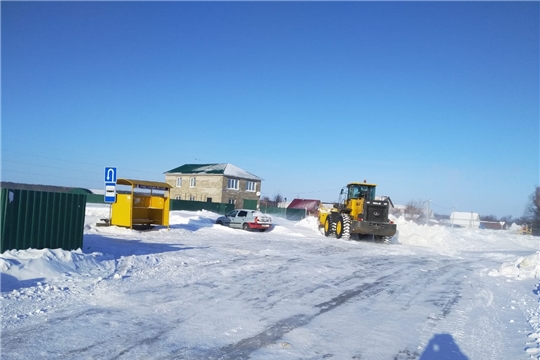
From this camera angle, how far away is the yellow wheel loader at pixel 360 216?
25.3 metres

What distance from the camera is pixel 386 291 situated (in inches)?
440

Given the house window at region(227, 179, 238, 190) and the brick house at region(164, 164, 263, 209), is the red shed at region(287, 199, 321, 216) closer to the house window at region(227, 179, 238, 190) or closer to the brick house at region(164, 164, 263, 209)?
the brick house at region(164, 164, 263, 209)

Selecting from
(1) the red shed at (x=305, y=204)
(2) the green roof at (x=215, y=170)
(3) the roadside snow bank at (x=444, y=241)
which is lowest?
(3) the roadside snow bank at (x=444, y=241)

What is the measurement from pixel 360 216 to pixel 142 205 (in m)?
12.1

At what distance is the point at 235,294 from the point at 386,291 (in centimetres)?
394

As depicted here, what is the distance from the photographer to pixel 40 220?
39.0 ft

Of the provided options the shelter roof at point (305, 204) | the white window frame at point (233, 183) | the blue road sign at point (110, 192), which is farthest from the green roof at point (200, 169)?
the blue road sign at point (110, 192)

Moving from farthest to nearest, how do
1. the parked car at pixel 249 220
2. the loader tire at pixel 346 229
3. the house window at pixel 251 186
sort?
the house window at pixel 251 186 → the parked car at pixel 249 220 → the loader tire at pixel 346 229

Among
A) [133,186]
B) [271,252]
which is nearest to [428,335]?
[271,252]

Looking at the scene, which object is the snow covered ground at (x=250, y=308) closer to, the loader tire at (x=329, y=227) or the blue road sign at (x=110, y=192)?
the blue road sign at (x=110, y=192)

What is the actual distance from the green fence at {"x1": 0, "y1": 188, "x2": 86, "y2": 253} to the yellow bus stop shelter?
8914mm

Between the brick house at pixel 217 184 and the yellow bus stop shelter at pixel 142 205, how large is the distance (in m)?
32.8

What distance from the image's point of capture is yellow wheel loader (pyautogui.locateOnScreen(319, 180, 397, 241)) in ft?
83.1

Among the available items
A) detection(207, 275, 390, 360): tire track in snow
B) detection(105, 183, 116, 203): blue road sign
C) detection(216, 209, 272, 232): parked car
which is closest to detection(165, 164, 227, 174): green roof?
detection(216, 209, 272, 232): parked car
